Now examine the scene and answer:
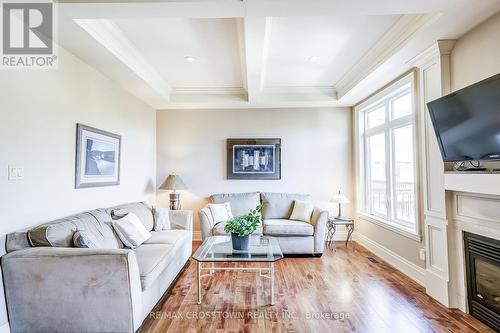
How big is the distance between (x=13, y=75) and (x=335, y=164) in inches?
182

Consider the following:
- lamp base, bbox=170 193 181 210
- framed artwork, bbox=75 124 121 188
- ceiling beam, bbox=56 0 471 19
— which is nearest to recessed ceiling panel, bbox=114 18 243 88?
ceiling beam, bbox=56 0 471 19

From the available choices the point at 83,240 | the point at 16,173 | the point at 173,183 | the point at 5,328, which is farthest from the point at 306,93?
the point at 5,328

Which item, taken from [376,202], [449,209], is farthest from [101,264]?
[376,202]

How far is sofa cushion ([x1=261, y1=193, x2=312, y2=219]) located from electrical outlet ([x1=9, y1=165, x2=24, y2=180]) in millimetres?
3364

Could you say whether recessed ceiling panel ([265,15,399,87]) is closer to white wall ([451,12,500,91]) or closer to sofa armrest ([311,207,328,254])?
white wall ([451,12,500,91])

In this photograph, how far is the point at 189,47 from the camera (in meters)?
3.15

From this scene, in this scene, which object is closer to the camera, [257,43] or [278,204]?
[257,43]

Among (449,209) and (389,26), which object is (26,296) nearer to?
(449,209)

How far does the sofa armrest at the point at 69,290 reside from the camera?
1916 millimetres

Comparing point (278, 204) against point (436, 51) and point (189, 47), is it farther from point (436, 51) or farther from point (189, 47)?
point (436, 51)

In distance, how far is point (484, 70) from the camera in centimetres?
226

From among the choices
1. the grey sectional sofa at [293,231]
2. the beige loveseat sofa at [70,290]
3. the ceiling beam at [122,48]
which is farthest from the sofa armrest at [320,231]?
the ceiling beam at [122,48]

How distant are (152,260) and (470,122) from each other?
2.94m

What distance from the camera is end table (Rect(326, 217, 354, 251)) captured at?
431 cm
